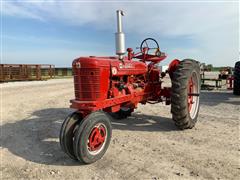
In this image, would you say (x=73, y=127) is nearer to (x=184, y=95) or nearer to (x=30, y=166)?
(x=30, y=166)

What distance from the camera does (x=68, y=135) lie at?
3490mm

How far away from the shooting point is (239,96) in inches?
376

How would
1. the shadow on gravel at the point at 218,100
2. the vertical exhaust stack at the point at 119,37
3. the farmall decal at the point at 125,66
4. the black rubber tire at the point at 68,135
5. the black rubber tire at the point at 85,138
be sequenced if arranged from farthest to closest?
the shadow on gravel at the point at 218,100, the farmall decal at the point at 125,66, the vertical exhaust stack at the point at 119,37, the black rubber tire at the point at 68,135, the black rubber tire at the point at 85,138

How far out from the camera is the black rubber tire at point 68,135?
3.44 metres

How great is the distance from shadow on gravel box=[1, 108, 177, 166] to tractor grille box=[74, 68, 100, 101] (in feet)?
3.49

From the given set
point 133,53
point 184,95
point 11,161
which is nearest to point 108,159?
point 11,161

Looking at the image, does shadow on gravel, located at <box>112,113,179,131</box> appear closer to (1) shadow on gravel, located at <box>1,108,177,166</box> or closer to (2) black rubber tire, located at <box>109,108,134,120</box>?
(1) shadow on gravel, located at <box>1,108,177,166</box>

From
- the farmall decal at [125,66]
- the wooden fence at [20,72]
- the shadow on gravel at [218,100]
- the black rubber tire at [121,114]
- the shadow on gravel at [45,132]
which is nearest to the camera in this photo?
the shadow on gravel at [45,132]

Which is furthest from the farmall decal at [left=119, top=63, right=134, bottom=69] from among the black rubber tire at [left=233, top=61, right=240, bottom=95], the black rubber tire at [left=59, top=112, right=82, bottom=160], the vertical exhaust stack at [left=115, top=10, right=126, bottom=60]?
the black rubber tire at [left=233, top=61, right=240, bottom=95]

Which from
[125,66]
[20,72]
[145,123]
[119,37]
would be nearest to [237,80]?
[145,123]

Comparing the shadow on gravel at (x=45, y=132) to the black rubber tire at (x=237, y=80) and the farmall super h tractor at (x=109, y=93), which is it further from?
the black rubber tire at (x=237, y=80)

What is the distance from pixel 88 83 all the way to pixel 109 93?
504mm

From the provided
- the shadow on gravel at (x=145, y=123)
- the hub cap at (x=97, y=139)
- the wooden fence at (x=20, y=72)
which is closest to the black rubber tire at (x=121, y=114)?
the shadow on gravel at (x=145, y=123)

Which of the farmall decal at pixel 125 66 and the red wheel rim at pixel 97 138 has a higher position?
the farmall decal at pixel 125 66
